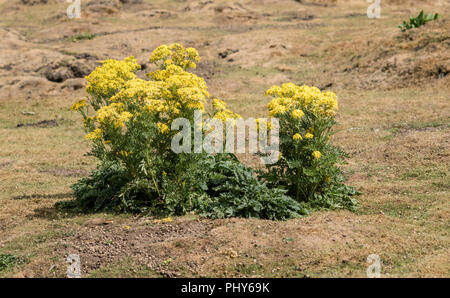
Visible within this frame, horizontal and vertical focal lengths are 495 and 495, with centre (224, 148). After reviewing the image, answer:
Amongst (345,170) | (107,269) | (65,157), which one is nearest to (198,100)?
(107,269)

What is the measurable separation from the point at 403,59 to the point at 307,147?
10.6 metres

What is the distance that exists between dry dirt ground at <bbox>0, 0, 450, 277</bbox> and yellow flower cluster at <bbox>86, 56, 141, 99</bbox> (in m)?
1.77

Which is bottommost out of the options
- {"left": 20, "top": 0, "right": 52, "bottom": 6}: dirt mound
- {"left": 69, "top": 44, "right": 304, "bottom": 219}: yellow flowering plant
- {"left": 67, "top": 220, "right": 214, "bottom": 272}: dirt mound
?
{"left": 67, "top": 220, "right": 214, "bottom": 272}: dirt mound

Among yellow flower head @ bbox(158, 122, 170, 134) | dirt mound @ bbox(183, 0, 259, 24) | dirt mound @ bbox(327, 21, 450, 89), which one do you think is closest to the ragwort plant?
yellow flower head @ bbox(158, 122, 170, 134)

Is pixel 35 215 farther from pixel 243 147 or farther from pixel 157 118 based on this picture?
pixel 243 147

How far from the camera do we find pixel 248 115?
44.2 feet

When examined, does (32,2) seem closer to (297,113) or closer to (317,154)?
(297,113)

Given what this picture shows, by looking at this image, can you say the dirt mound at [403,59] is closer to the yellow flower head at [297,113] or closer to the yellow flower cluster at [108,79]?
the yellow flower head at [297,113]

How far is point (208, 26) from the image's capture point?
2412 cm

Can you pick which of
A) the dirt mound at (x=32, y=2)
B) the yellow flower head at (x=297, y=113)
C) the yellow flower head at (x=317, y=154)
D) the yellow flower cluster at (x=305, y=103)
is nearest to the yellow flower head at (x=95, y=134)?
the yellow flower cluster at (x=305, y=103)

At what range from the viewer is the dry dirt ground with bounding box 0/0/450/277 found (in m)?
5.27

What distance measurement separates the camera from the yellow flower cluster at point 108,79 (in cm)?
689

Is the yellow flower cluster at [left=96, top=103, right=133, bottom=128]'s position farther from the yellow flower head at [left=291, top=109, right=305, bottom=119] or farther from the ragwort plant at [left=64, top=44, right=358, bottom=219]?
the yellow flower head at [left=291, top=109, right=305, bottom=119]

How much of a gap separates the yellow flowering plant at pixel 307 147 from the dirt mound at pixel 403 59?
29.1 feet
